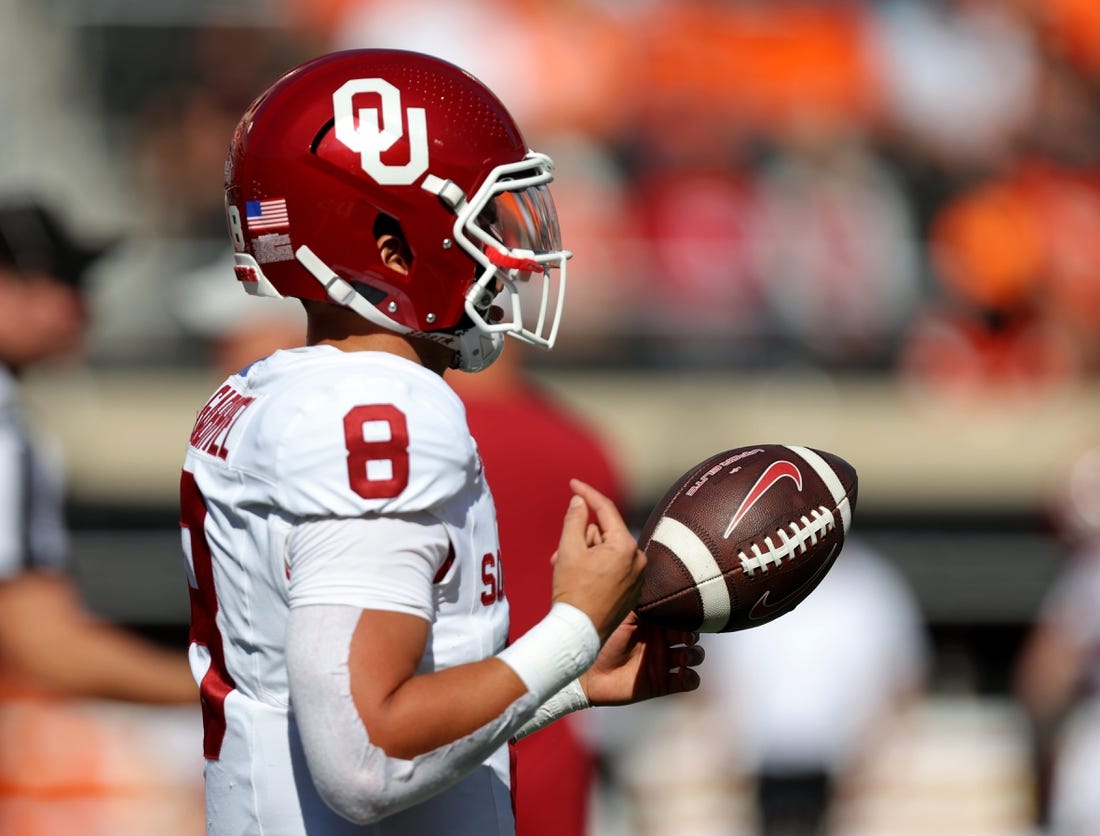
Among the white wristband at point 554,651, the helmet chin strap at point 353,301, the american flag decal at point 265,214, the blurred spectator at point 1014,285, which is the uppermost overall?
the american flag decal at point 265,214

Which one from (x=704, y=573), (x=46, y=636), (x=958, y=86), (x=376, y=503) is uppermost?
(x=376, y=503)

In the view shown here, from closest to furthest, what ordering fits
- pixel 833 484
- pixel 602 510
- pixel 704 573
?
pixel 602 510
pixel 704 573
pixel 833 484

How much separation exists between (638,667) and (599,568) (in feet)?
1.24

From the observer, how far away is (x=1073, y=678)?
5.98 metres

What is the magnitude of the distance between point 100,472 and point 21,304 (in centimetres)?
385

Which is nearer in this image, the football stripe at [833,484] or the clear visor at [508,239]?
the clear visor at [508,239]

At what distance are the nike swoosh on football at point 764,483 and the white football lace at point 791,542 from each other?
0.14 ft

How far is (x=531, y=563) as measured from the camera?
122 inches

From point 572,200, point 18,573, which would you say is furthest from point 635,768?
point 18,573

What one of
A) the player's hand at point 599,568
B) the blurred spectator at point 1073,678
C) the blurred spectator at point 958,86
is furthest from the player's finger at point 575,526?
the blurred spectator at point 958,86

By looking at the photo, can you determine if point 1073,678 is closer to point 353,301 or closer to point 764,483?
point 764,483

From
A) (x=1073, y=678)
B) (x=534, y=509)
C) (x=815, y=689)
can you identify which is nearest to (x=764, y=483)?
(x=534, y=509)

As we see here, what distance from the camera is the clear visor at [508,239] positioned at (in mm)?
1987

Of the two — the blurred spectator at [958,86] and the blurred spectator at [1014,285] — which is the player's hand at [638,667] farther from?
the blurred spectator at [958,86]
